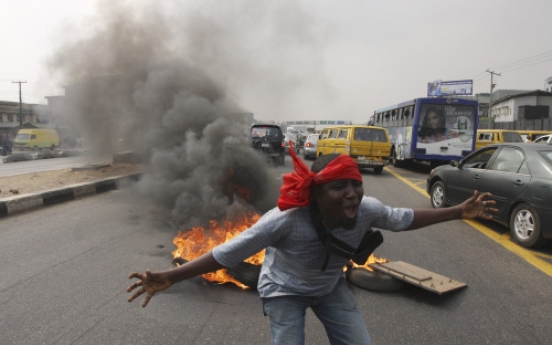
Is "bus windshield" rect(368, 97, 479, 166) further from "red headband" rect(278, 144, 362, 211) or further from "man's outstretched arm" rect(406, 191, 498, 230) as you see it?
"red headband" rect(278, 144, 362, 211)

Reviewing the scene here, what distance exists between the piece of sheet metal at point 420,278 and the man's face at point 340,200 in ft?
7.03

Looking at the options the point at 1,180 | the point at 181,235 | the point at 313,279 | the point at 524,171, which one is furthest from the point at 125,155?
the point at 313,279

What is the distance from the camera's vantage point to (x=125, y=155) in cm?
1427

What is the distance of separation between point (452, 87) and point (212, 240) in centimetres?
6241

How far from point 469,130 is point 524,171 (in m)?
10.3

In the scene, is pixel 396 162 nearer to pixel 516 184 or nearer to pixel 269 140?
pixel 269 140

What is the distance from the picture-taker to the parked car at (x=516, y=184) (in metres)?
4.92

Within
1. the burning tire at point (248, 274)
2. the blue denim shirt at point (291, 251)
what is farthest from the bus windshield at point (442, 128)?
the blue denim shirt at point (291, 251)

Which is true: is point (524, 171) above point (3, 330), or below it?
above

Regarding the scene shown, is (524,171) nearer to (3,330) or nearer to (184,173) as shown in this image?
(184,173)

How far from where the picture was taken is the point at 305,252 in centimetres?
179

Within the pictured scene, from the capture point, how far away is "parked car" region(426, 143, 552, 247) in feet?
16.1

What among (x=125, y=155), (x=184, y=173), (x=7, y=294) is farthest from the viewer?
(x=125, y=155)

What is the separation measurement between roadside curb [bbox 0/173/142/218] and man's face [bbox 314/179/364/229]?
7271 millimetres
